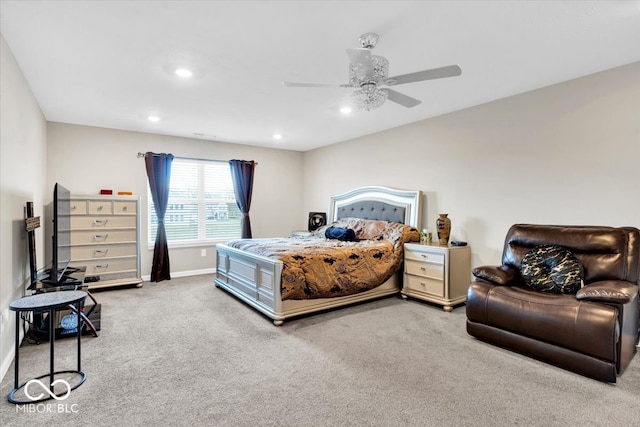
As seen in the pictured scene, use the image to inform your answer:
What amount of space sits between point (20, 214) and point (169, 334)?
5.69 feet

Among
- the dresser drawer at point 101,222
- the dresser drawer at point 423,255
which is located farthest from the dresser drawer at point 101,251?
the dresser drawer at point 423,255

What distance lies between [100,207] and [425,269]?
4.56 metres

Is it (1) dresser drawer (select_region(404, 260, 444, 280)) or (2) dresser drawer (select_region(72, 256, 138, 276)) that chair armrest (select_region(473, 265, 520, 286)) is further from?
(2) dresser drawer (select_region(72, 256, 138, 276))

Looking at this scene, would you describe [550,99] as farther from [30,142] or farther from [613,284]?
[30,142]

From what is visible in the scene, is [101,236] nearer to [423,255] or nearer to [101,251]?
[101,251]

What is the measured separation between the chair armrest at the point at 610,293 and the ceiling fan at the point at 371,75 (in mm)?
1817

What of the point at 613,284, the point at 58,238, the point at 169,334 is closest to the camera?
the point at 613,284

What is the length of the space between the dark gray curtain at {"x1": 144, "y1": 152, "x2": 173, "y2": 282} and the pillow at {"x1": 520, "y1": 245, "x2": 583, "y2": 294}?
506cm

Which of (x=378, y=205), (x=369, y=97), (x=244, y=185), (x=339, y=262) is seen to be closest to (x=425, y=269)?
(x=339, y=262)

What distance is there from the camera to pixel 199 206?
607 centimetres

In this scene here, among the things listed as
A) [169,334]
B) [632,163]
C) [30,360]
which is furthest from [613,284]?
[30,360]

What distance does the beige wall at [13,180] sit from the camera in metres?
2.39

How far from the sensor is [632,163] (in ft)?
9.52

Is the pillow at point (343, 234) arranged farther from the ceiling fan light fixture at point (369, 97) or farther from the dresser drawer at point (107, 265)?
the dresser drawer at point (107, 265)
